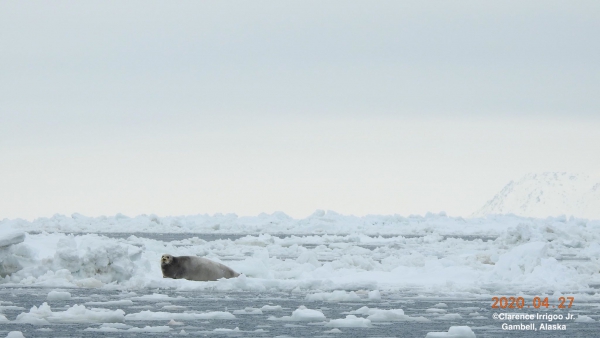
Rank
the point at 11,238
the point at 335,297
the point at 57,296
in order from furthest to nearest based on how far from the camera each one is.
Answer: the point at 11,238
the point at 335,297
the point at 57,296

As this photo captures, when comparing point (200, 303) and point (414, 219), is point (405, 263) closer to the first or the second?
point (200, 303)

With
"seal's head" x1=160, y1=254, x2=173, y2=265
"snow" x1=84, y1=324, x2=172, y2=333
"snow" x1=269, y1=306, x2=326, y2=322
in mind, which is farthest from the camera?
"seal's head" x1=160, y1=254, x2=173, y2=265

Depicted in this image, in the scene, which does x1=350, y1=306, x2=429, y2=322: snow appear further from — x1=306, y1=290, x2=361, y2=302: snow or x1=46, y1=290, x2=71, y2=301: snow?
x1=46, y1=290, x2=71, y2=301: snow

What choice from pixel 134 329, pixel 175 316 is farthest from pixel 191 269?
pixel 134 329

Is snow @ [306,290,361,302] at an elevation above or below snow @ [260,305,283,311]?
above

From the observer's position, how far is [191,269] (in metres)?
12.5

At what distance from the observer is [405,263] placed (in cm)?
1509

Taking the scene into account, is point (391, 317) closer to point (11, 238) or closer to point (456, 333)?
point (456, 333)
